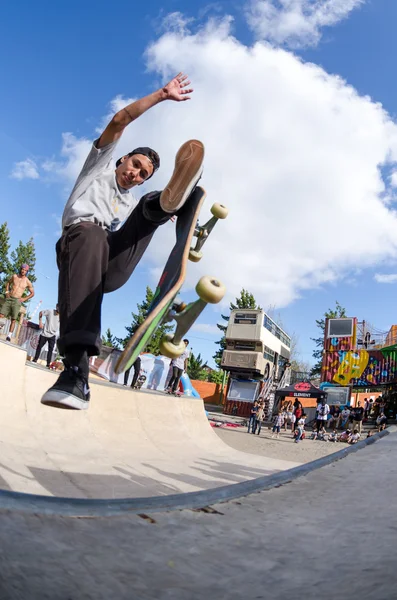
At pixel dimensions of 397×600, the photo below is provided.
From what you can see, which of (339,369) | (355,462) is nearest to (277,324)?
(339,369)

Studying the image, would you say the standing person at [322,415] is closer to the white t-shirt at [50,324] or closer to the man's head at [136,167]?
the white t-shirt at [50,324]

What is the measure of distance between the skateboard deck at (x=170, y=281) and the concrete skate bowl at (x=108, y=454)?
706 mm

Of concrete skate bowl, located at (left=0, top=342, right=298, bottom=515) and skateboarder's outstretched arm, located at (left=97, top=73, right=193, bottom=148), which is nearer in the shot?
concrete skate bowl, located at (left=0, top=342, right=298, bottom=515)

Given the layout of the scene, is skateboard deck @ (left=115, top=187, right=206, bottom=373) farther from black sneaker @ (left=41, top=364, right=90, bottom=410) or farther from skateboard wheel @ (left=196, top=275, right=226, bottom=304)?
black sneaker @ (left=41, top=364, right=90, bottom=410)

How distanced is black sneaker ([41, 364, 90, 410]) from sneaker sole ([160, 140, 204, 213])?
957 mm

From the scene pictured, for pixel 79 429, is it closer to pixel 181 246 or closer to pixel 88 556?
pixel 181 246

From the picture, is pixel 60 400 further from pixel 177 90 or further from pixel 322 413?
pixel 322 413

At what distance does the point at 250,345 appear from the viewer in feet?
A: 108

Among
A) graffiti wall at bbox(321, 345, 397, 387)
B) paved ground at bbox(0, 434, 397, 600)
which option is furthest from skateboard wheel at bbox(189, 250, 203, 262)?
graffiti wall at bbox(321, 345, 397, 387)

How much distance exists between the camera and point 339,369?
76.3ft

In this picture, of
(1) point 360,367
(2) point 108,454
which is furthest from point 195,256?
(1) point 360,367

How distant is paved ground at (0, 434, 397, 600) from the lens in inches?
27.8

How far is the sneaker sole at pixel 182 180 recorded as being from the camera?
210 centimetres

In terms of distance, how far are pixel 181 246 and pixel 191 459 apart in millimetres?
4812
